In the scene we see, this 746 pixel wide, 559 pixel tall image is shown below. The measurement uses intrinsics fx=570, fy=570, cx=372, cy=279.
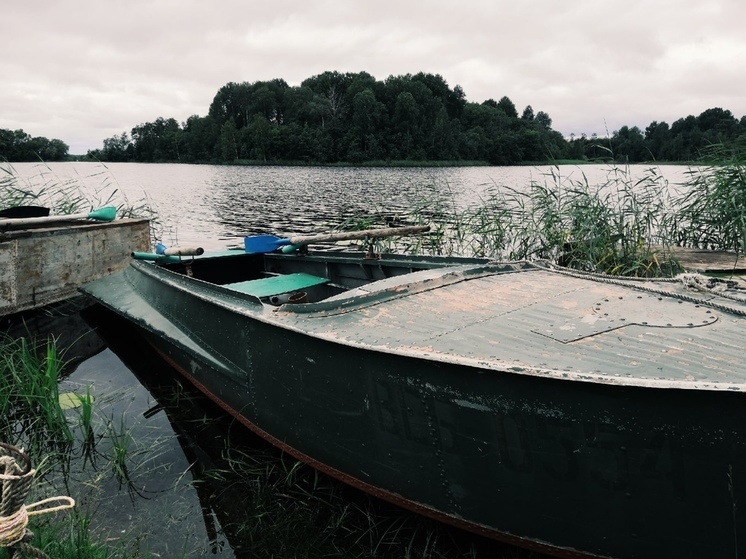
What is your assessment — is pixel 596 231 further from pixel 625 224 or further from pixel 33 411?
pixel 33 411

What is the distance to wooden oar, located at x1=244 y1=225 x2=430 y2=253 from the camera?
17.6ft

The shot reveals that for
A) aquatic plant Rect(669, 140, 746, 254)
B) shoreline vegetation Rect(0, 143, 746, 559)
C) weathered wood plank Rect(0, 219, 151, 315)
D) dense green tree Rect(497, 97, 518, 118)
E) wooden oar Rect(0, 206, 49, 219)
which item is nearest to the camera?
shoreline vegetation Rect(0, 143, 746, 559)

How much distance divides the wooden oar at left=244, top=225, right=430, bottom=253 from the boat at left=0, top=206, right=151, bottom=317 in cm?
348

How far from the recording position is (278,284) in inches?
238

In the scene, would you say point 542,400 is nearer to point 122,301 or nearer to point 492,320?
point 492,320

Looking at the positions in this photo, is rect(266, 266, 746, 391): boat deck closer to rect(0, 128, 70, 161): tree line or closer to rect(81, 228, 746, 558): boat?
rect(81, 228, 746, 558): boat

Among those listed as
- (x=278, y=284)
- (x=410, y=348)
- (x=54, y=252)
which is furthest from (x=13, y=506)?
(x=54, y=252)

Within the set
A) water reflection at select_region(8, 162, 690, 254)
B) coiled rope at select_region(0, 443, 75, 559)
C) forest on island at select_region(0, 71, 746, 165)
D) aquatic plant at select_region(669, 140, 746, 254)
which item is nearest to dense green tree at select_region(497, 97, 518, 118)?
forest on island at select_region(0, 71, 746, 165)


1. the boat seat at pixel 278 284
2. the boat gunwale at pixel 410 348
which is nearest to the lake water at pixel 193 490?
the boat gunwale at pixel 410 348

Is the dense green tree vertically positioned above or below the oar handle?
above

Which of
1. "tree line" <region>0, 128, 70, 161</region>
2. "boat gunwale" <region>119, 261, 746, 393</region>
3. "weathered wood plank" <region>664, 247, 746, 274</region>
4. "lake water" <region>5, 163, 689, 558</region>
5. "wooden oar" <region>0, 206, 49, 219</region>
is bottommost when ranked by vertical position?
"lake water" <region>5, 163, 689, 558</region>

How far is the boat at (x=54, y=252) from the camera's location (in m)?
7.57

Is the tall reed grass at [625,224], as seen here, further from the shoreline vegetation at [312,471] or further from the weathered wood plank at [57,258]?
the weathered wood plank at [57,258]

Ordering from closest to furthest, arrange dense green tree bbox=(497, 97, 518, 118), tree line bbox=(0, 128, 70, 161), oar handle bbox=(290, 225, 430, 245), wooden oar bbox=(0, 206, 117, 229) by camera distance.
Result: 1. oar handle bbox=(290, 225, 430, 245)
2. wooden oar bbox=(0, 206, 117, 229)
3. tree line bbox=(0, 128, 70, 161)
4. dense green tree bbox=(497, 97, 518, 118)
